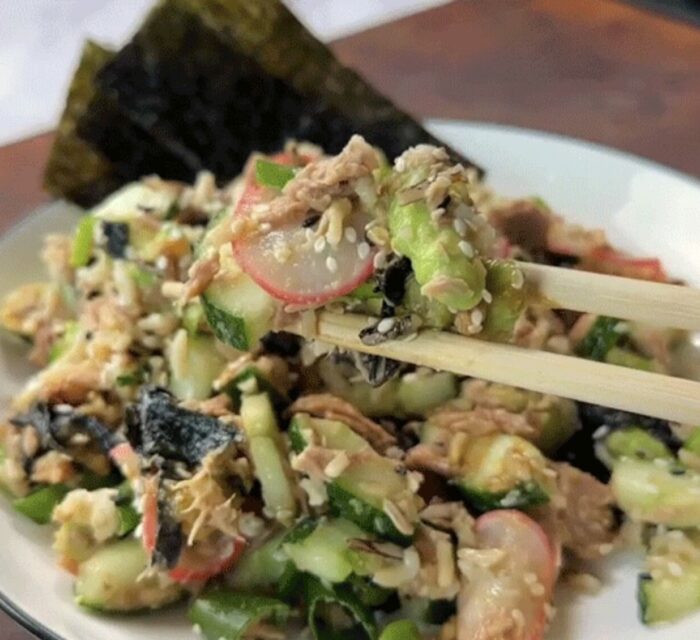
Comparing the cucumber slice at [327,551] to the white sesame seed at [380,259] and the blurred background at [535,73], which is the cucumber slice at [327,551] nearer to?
the white sesame seed at [380,259]

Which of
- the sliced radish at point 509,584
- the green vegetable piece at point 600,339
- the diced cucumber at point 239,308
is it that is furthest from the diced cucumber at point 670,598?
the diced cucumber at point 239,308

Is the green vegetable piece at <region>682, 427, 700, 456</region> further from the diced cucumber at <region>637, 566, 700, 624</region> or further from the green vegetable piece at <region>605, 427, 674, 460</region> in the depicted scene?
the diced cucumber at <region>637, 566, 700, 624</region>

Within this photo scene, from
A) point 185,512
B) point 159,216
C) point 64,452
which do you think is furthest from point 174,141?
point 185,512

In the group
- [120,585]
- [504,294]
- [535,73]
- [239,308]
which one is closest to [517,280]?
[504,294]

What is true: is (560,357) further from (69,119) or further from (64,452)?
(69,119)

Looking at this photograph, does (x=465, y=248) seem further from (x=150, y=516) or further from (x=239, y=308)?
(x=150, y=516)

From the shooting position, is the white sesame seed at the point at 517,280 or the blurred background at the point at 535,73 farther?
the blurred background at the point at 535,73

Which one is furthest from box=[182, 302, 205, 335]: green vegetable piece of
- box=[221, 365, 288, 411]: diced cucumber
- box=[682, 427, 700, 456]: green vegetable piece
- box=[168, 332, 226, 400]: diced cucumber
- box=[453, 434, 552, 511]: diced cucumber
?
box=[682, 427, 700, 456]: green vegetable piece
